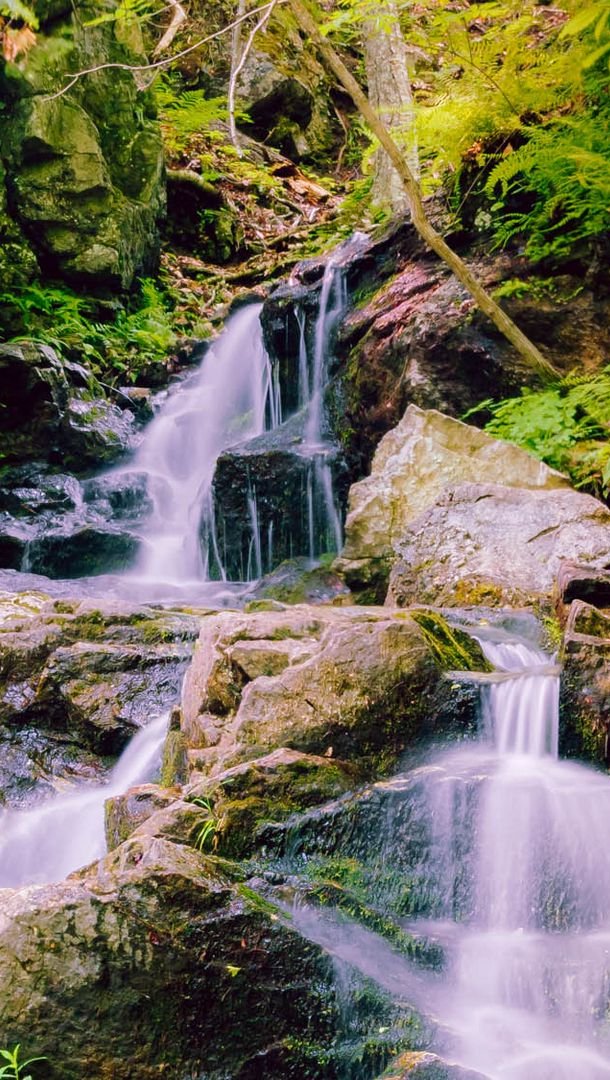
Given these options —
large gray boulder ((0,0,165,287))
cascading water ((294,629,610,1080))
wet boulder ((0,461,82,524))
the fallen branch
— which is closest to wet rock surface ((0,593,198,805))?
cascading water ((294,629,610,1080))

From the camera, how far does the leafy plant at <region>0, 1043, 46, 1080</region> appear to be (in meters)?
2.20

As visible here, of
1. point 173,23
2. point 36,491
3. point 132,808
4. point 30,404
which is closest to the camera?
point 132,808

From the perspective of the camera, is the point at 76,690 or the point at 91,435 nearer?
the point at 76,690

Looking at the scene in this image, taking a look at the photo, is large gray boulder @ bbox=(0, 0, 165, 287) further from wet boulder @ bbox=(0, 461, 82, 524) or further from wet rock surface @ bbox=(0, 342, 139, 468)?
wet boulder @ bbox=(0, 461, 82, 524)

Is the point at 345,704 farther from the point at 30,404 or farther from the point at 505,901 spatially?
the point at 30,404

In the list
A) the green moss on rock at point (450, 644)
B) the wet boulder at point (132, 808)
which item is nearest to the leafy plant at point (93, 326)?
the green moss on rock at point (450, 644)

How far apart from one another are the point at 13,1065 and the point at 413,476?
18.5ft

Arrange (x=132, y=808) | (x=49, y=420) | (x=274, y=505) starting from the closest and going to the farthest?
1. (x=132, y=808)
2. (x=274, y=505)
3. (x=49, y=420)

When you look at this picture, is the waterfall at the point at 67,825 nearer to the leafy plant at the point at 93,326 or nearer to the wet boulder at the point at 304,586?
the wet boulder at the point at 304,586

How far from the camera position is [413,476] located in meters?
7.23

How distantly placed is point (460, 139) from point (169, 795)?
685 cm

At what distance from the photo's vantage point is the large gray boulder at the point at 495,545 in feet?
19.2

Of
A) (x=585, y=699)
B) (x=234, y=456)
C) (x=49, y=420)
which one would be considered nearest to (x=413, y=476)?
(x=234, y=456)

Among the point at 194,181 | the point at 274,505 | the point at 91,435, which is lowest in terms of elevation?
the point at 274,505
